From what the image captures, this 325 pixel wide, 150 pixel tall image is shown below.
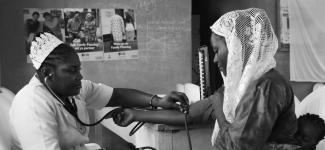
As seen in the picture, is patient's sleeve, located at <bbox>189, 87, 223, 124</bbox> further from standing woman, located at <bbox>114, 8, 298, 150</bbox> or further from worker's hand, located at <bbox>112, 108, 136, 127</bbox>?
standing woman, located at <bbox>114, 8, 298, 150</bbox>

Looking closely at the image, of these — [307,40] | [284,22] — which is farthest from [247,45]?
[284,22]

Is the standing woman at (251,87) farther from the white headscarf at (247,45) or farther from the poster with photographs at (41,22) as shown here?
the poster with photographs at (41,22)

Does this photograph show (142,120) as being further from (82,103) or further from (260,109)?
(260,109)

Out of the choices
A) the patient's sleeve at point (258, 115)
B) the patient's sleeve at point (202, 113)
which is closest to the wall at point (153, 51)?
the patient's sleeve at point (202, 113)

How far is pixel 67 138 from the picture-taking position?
5.70 ft

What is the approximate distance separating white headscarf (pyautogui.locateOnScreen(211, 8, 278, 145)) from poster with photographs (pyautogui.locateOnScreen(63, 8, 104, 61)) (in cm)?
260

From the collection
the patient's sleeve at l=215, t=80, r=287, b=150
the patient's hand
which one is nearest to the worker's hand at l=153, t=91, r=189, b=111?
the patient's hand

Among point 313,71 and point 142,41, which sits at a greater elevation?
point 142,41

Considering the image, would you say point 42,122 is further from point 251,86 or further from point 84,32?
point 84,32

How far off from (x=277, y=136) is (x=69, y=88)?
86cm

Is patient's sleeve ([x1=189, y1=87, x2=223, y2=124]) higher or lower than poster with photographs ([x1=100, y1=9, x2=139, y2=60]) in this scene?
lower

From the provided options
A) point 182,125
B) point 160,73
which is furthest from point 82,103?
point 160,73

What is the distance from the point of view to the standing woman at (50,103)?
5.22 feet

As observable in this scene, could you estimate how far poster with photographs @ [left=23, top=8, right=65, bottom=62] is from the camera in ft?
12.5
